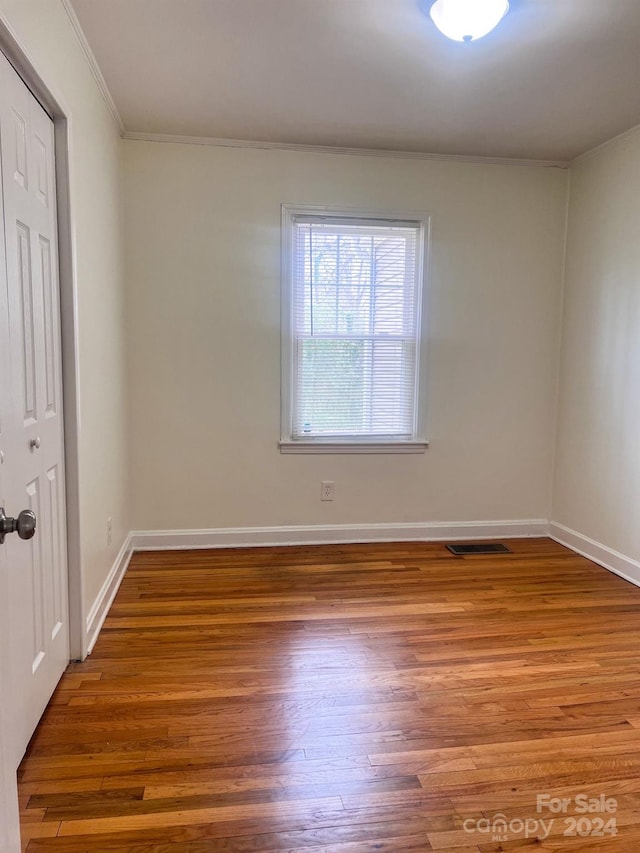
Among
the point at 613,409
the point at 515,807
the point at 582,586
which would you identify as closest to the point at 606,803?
the point at 515,807

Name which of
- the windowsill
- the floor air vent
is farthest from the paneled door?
the floor air vent

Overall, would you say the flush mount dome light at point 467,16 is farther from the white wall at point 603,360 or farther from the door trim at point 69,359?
the white wall at point 603,360

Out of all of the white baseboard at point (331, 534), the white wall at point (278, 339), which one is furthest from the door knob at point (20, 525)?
the white baseboard at point (331, 534)

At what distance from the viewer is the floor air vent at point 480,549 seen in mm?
3572

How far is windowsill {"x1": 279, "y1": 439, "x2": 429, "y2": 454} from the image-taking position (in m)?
3.58

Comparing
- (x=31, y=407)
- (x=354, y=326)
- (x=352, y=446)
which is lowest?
(x=352, y=446)

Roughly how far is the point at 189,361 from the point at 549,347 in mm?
2573

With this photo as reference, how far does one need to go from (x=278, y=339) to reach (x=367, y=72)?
1577mm

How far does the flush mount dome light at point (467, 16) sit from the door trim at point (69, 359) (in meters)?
1.48

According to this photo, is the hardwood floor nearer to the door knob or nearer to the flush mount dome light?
the door knob

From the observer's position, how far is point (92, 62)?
2.42 meters

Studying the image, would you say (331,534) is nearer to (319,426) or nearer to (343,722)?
(319,426)

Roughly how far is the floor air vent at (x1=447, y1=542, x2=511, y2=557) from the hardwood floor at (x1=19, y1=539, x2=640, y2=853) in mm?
536

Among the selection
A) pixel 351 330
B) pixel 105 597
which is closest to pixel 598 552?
pixel 351 330
